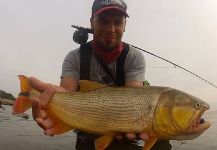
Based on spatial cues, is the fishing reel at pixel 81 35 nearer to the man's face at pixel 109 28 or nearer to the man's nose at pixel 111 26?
the man's face at pixel 109 28

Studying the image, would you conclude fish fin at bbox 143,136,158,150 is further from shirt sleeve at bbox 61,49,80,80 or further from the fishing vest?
shirt sleeve at bbox 61,49,80,80

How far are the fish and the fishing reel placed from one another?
7.13ft

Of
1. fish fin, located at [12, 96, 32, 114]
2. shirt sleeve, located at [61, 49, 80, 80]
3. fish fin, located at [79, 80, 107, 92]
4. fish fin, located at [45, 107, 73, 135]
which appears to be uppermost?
shirt sleeve, located at [61, 49, 80, 80]

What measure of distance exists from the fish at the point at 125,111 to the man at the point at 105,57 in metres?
1.35

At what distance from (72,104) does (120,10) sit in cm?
209

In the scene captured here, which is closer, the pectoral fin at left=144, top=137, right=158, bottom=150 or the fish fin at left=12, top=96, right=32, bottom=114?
the pectoral fin at left=144, top=137, right=158, bottom=150

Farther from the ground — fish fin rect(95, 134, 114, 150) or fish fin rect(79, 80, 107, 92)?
fish fin rect(79, 80, 107, 92)

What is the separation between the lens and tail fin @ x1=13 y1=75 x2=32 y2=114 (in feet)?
14.4

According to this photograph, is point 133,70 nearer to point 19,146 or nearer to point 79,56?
point 79,56

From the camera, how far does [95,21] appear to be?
228 inches

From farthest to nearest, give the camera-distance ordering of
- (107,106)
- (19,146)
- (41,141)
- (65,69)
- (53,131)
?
(41,141) → (19,146) → (65,69) → (53,131) → (107,106)

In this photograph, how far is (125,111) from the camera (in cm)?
398

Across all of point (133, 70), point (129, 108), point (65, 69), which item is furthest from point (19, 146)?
point (129, 108)

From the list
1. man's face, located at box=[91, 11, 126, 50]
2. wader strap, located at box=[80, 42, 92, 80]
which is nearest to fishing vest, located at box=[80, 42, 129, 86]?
wader strap, located at box=[80, 42, 92, 80]
